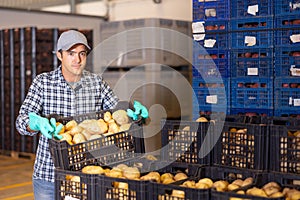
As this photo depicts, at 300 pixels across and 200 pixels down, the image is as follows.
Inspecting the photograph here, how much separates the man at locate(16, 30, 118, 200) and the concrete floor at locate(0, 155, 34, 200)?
3368mm

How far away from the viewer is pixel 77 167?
292 cm

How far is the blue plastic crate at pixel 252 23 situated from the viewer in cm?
488

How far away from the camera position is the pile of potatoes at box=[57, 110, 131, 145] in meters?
3.03

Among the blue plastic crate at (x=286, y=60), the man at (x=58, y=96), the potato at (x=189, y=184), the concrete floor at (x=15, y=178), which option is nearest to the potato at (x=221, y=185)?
the potato at (x=189, y=184)

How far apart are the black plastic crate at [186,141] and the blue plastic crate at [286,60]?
6.36ft

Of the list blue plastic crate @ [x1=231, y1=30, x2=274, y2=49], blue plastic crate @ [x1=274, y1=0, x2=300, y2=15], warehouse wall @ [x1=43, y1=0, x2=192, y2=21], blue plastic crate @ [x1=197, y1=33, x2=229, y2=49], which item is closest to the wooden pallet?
warehouse wall @ [x1=43, y1=0, x2=192, y2=21]

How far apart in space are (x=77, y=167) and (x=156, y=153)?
26.6 inches

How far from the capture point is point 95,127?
3.14m

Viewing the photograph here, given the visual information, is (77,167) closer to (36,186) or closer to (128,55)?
(36,186)

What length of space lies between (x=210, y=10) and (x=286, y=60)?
93 centimetres

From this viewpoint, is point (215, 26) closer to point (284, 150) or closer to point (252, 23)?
→ point (252, 23)

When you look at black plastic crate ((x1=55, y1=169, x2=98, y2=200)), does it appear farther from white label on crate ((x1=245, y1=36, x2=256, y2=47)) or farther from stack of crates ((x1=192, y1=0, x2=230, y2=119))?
white label on crate ((x1=245, y1=36, x2=256, y2=47))

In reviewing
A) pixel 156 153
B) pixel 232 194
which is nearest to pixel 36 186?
pixel 156 153

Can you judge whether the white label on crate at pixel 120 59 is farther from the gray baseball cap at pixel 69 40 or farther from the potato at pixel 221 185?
the potato at pixel 221 185
